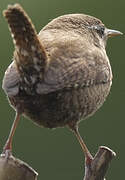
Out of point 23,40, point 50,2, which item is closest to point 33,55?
point 23,40

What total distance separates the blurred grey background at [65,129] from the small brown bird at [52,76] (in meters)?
3.00

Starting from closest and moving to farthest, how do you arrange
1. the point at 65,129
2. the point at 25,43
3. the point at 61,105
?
the point at 25,43 < the point at 61,105 < the point at 65,129

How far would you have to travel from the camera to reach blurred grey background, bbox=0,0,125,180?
8609 millimetres

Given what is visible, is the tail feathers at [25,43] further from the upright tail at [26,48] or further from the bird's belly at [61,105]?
the bird's belly at [61,105]

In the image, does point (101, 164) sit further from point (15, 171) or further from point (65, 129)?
point (65, 129)

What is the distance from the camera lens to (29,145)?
8672 mm

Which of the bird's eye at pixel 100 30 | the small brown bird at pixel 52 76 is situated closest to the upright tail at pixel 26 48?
the small brown bird at pixel 52 76

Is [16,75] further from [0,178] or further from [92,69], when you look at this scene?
[0,178]

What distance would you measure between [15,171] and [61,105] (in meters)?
0.87

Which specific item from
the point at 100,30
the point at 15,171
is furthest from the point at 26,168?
the point at 100,30

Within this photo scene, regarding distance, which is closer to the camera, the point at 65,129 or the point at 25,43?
the point at 25,43

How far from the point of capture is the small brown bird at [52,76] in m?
4.81

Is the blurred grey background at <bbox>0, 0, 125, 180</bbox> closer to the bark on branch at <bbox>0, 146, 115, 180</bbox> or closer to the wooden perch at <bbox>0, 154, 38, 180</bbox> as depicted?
the bark on branch at <bbox>0, 146, 115, 180</bbox>

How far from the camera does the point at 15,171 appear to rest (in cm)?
432
